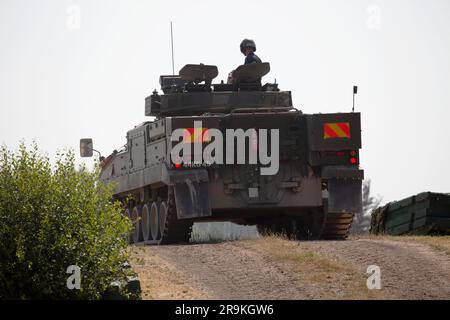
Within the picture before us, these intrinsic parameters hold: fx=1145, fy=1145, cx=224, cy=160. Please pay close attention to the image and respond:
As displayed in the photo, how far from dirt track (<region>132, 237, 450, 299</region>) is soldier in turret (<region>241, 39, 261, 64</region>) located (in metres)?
6.22

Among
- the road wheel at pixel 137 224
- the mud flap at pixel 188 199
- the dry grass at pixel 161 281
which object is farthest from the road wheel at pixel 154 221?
the dry grass at pixel 161 281

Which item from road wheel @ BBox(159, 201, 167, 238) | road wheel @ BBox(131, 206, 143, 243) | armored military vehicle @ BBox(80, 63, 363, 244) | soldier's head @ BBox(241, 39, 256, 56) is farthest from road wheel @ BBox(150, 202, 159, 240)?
soldier's head @ BBox(241, 39, 256, 56)

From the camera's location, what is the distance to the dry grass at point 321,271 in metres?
13.0

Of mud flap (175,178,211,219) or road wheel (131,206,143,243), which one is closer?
mud flap (175,178,211,219)

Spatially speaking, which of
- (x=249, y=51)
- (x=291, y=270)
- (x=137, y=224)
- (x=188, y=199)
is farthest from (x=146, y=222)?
(x=291, y=270)

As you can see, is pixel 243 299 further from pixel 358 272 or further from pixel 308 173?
pixel 308 173

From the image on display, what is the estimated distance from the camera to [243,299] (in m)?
12.8

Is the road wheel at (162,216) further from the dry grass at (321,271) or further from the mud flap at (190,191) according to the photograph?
the dry grass at (321,271)

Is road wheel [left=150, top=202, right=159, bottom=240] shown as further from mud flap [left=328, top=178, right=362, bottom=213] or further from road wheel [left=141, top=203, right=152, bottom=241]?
mud flap [left=328, top=178, right=362, bottom=213]

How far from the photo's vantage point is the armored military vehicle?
68.6 feet

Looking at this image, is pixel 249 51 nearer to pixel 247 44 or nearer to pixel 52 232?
pixel 247 44
